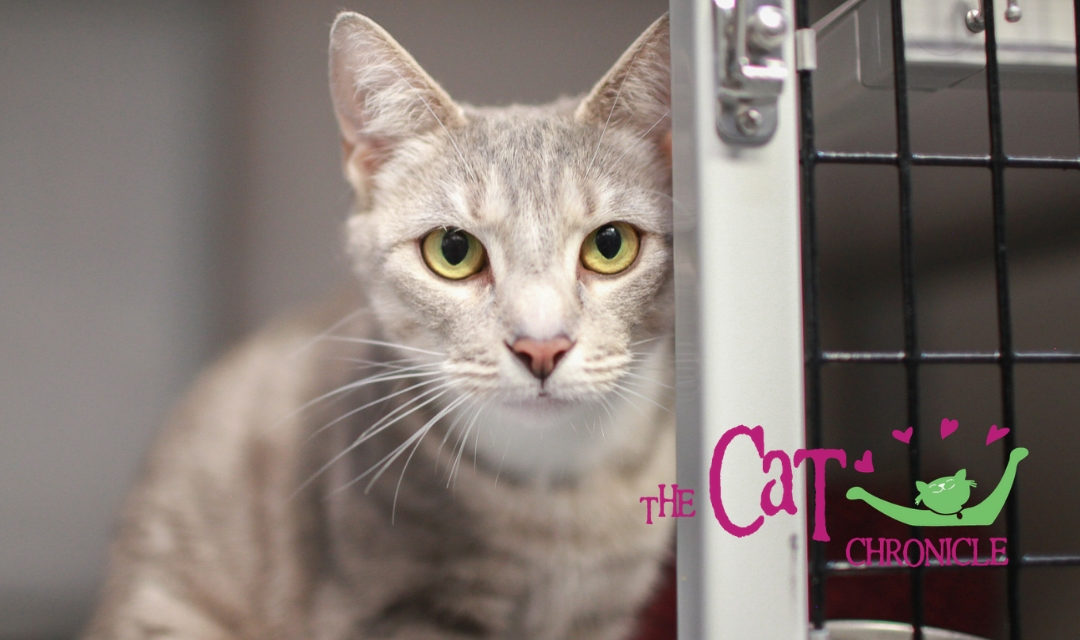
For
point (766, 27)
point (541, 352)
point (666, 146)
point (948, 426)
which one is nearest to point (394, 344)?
point (541, 352)

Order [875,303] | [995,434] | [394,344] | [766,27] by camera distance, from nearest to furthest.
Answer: [766,27]
[995,434]
[394,344]
[875,303]

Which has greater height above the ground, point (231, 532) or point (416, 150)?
point (416, 150)

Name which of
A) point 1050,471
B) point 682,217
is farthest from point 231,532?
point 1050,471

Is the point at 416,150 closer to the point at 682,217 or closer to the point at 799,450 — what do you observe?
the point at 682,217

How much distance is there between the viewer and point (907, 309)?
54 cm

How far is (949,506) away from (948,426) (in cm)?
18

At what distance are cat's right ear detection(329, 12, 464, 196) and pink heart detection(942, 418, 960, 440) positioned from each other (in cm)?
52

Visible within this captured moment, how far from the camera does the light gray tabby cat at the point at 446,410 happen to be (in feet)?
2.11

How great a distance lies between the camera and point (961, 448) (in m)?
0.66

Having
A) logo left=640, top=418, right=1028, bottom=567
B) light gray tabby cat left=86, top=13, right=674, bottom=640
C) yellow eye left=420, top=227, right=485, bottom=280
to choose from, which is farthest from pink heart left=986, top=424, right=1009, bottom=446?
yellow eye left=420, top=227, right=485, bottom=280

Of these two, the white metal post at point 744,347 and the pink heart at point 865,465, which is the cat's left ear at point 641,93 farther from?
the pink heart at point 865,465

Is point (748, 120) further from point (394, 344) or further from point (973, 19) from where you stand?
point (394, 344)

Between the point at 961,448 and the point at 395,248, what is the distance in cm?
54

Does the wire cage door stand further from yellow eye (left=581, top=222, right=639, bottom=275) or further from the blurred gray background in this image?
yellow eye (left=581, top=222, right=639, bottom=275)
